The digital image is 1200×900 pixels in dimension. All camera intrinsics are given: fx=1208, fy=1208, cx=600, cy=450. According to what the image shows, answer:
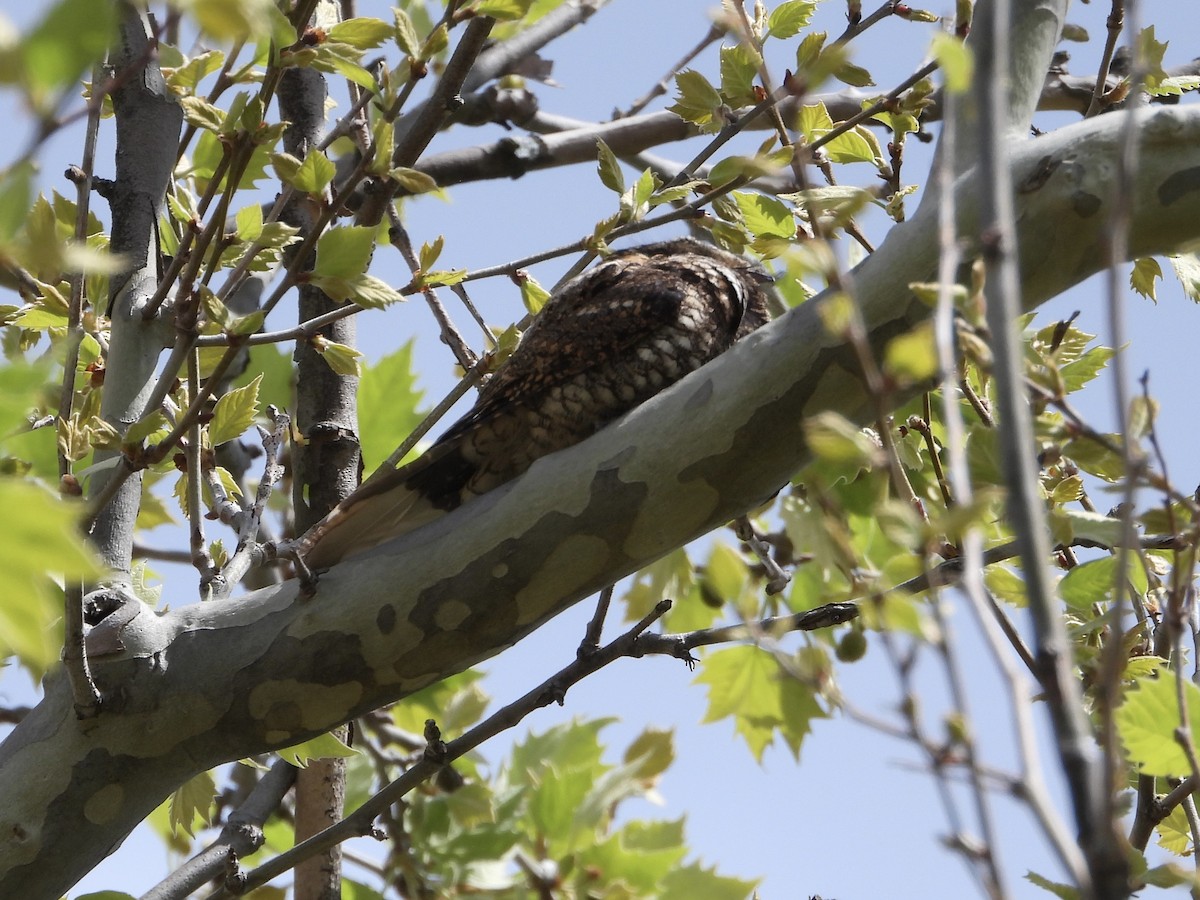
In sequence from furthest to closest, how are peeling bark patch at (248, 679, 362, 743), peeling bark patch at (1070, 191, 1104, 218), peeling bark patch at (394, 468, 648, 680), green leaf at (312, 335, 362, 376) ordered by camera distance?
green leaf at (312, 335, 362, 376) < peeling bark patch at (248, 679, 362, 743) < peeling bark patch at (394, 468, 648, 680) < peeling bark patch at (1070, 191, 1104, 218)

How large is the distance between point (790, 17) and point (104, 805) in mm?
1910

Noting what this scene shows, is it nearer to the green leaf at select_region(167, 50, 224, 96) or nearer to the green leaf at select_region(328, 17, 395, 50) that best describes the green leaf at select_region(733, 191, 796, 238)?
the green leaf at select_region(328, 17, 395, 50)

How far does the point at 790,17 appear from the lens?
2.40 meters

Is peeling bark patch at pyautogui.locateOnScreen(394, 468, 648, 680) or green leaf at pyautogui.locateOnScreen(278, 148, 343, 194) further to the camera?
green leaf at pyautogui.locateOnScreen(278, 148, 343, 194)

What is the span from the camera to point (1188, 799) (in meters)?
1.85

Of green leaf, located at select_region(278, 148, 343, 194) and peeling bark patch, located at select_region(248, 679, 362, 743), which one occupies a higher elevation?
green leaf, located at select_region(278, 148, 343, 194)

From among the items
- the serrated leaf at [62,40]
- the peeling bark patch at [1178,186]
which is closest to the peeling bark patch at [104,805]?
the serrated leaf at [62,40]

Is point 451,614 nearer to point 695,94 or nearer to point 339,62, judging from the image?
point 339,62

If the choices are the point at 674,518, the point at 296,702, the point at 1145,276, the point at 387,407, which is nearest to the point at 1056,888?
the point at 674,518

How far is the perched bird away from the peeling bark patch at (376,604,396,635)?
266mm

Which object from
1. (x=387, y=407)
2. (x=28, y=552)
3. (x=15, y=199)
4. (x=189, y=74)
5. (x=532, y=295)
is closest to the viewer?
(x=28, y=552)

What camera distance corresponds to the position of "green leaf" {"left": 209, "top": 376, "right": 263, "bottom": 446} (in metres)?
2.13

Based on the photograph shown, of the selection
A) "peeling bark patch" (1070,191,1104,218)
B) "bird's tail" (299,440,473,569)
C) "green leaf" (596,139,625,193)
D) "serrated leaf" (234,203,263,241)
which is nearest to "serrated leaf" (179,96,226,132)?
"serrated leaf" (234,203,263,241)

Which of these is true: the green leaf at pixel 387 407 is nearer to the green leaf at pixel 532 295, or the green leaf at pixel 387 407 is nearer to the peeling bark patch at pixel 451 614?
the green leaf at pixel 532 295
